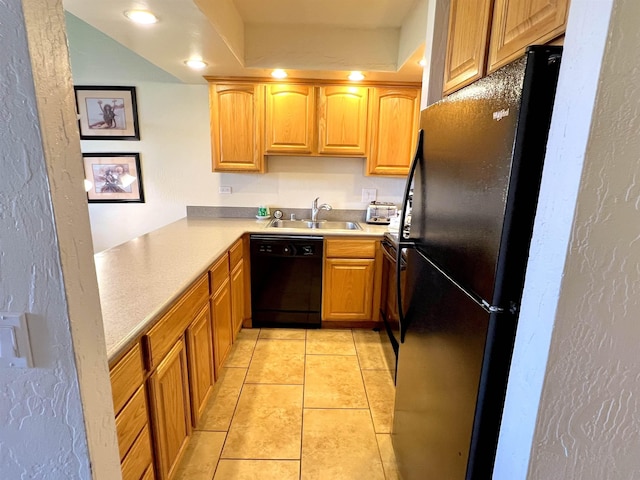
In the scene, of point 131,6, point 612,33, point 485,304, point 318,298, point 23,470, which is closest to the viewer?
point 612,33

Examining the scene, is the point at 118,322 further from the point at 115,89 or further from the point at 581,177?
the point at 115,89

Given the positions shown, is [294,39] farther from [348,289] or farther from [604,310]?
[604,310]

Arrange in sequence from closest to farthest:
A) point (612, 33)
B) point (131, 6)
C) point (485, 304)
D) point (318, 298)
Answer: point (612, 33), point (485, 304), point (131, 6), point (318, 298)

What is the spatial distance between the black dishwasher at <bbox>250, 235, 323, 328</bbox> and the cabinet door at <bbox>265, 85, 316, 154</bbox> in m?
0.81

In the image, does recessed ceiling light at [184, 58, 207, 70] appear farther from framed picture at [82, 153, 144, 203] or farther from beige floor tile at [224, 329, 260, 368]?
beige floor tile at [224, 329, 260, 368]

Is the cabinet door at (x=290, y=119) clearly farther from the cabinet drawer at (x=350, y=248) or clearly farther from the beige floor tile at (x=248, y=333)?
the beige floor tile at (x=248, y=333)

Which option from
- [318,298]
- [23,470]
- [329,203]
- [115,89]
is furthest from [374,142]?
Result: [23,470]

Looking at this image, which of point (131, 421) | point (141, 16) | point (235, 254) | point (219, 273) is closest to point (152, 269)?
point (219, 273)

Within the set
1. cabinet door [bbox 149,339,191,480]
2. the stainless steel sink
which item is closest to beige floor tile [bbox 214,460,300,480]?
cabinet door [bbox 149,339,191,480]

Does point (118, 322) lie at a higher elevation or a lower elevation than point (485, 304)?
lower

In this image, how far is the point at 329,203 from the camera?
3.39 meters

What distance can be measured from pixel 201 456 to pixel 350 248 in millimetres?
1735

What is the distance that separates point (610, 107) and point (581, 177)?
119 millimetres

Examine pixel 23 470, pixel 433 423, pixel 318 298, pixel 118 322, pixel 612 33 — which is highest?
pixel 612 33
